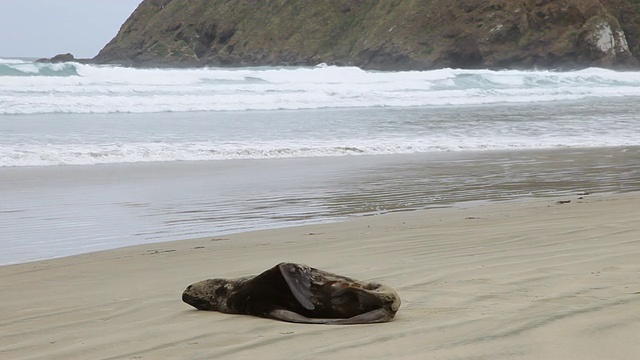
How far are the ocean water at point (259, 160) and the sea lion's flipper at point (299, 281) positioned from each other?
2.98 metres

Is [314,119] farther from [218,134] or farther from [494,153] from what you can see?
[494,153]

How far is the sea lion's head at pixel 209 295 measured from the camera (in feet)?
12.3

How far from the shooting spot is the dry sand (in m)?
3.00

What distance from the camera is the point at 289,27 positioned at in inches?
2943

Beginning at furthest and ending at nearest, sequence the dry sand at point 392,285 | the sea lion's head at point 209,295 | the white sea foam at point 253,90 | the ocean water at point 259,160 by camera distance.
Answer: the white sea foam at point 253,90, the ocean water at point 259,160, the sea lion's head at point 209,295, the dry sand at point 392,285

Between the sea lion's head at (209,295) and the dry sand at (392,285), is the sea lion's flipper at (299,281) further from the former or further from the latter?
the sea lion's head at (209,295)

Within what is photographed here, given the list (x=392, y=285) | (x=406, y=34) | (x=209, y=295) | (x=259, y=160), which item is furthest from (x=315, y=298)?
(x=406, y=34)

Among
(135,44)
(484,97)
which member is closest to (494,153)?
(484,97)

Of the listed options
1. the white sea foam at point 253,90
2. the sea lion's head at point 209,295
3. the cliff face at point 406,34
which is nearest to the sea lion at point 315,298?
the sea lion's head at point 209,295

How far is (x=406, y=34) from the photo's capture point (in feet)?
215

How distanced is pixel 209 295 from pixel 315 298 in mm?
567

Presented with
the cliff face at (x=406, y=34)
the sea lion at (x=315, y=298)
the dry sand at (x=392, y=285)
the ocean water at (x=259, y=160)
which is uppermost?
the cliff face at (x=406, y=34)

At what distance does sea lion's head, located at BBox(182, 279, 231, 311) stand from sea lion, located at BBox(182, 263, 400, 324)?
17cm

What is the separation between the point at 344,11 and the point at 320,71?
98.2 feet
